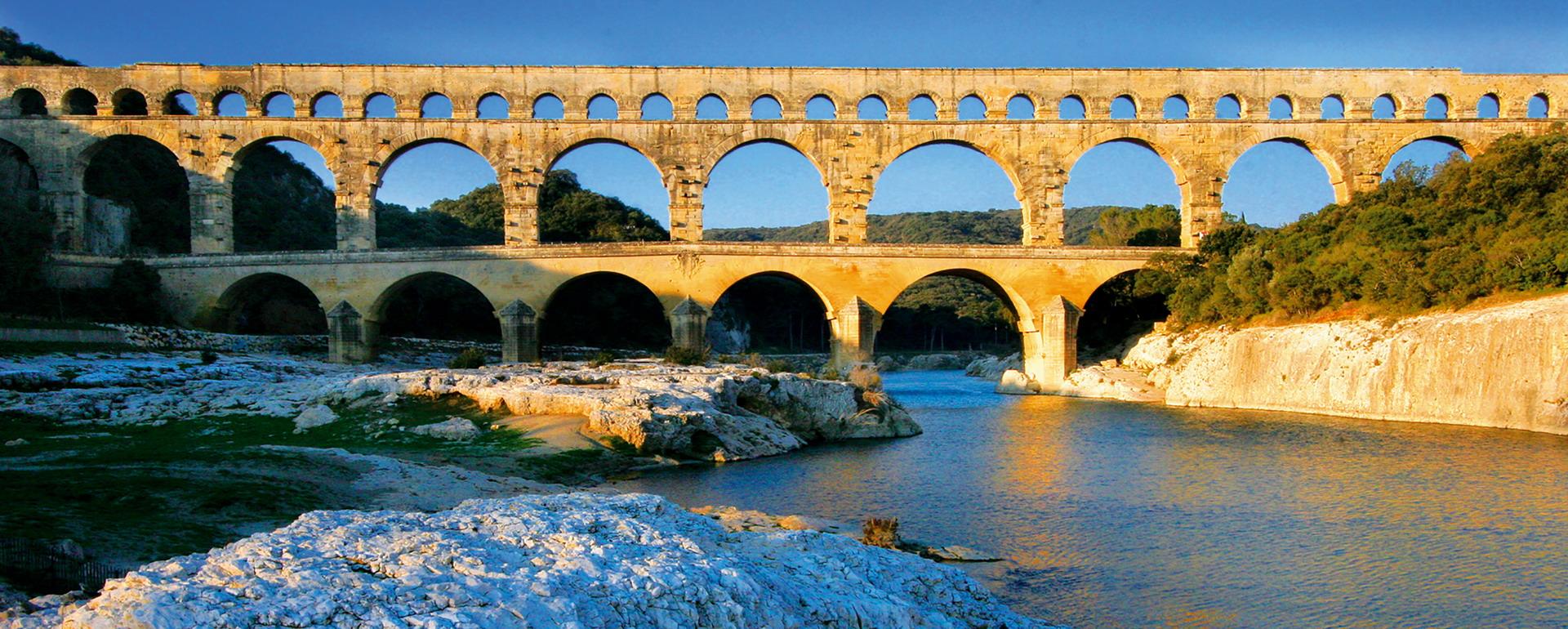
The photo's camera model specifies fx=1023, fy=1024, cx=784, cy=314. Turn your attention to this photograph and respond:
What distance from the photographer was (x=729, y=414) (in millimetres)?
22141

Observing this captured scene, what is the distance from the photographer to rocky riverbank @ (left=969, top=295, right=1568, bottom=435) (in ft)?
75.5

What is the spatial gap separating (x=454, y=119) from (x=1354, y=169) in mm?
37376

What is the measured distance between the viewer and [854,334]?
38.0 m

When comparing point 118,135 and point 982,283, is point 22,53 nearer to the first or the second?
point 118,135

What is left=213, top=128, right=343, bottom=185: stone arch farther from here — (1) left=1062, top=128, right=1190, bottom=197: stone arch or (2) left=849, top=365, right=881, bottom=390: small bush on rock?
(1) left=1062, top=128, right=1190, bottom=197: stone arch

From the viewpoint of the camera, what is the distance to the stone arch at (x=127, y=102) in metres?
42.0

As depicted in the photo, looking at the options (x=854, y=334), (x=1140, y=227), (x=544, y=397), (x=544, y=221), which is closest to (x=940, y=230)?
(x=1140, y=227)

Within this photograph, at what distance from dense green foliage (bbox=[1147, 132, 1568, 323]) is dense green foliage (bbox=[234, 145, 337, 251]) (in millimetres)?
42430

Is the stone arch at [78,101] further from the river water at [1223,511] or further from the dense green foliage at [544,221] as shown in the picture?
the river water at [1223,511]

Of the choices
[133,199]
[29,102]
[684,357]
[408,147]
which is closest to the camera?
[684,357]

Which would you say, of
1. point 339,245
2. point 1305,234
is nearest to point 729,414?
point 1305,234

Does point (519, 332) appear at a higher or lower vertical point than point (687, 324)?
lower

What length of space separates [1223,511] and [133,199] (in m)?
50.8

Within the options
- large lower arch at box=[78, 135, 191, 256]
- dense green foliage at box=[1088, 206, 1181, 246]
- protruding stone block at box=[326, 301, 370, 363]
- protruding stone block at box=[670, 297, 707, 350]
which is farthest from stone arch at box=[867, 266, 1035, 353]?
large lower arch at box=[78, 135, 191, 256]
